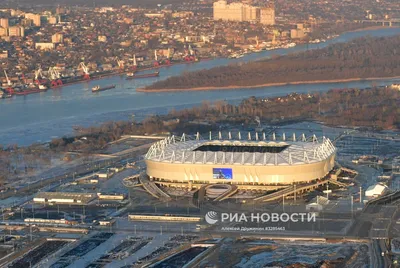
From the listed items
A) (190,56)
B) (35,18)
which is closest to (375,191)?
(190,56)

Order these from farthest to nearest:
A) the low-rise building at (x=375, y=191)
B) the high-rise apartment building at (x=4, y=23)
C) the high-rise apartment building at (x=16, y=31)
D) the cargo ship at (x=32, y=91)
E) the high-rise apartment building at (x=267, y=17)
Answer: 1. the high-rise apartment building at (x=267, y=17)
2. the high-rise apartment building at (x=4, y=23)
3. the high-rise apartment building at (x=16, y=31)
4. the cargo ship at (x=32, y=91)
5. the low-rise building at (x=375, y=191)

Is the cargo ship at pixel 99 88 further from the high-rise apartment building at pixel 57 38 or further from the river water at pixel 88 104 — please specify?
the high-rise apartment building at pixel 57 38

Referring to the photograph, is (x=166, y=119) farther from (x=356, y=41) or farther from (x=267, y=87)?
(x=356, y=41)

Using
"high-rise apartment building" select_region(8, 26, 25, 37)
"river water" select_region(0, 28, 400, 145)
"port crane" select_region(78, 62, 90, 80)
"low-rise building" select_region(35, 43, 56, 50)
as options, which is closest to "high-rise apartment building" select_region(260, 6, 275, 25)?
"high-rise apartment building" select_region(8, 26, 25, 37)

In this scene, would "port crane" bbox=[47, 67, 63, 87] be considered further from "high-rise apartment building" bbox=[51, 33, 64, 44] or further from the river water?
"high-rise apartment building" bbox=[51, 33, 64, 44]

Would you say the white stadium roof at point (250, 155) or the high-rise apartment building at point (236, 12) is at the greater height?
the white stadium roof at point (250, 155)

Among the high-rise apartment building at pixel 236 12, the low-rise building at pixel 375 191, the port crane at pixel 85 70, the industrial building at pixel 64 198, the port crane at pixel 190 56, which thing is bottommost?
the high-rise apartment building at pixel 236 12

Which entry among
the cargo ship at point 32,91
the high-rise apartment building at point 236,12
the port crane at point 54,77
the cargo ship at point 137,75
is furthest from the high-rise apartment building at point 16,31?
the cargo ship at point 32,91
